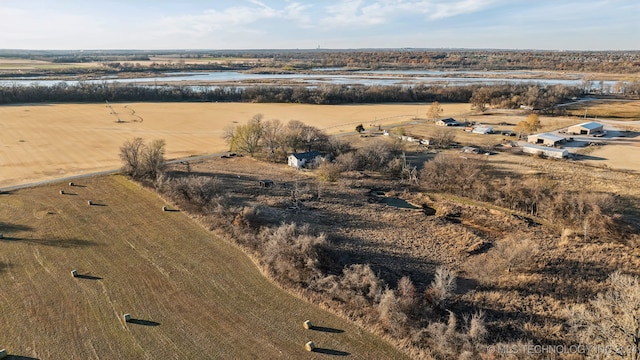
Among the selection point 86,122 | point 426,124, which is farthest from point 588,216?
point 86,122

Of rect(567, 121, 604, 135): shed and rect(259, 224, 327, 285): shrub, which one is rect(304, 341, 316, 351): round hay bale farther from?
rect(567, 121, 604, 135): shed

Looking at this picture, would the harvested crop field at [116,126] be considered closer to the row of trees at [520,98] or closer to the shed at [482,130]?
the row of trees at [520,98]

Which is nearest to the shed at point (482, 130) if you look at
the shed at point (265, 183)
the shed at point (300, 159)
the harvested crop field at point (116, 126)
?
the harvested crop field at point (116, 126)

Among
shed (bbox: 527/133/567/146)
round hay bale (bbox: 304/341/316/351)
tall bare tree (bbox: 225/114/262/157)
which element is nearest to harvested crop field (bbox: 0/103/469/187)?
tall bare tree (bbox: 225/114/262/157)

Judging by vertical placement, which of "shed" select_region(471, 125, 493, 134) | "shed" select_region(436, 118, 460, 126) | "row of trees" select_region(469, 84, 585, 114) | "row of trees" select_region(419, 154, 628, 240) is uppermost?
"row of trees" select_region(469, 84, 585, 114)

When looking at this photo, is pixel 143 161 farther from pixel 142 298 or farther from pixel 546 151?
pixel 546 151

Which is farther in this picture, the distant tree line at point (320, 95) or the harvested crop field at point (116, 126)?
the distant tree line at point (320, 95)

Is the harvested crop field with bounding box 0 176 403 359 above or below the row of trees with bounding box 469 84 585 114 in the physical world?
below
